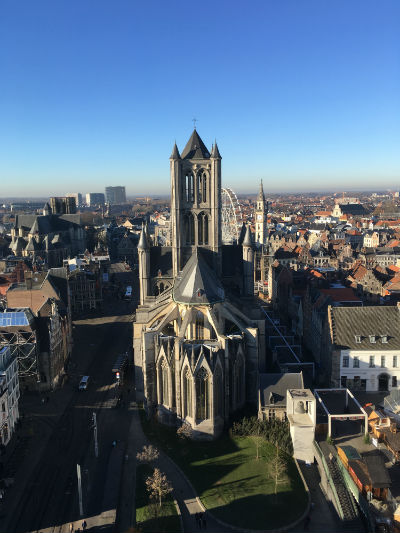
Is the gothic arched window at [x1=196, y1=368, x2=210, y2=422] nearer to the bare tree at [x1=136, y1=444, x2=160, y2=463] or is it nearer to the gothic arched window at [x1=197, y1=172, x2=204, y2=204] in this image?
the bare tree at [x1=136, y1=444, x2=160, y2=463]

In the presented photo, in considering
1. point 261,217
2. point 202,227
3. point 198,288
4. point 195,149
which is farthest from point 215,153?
point 261,217

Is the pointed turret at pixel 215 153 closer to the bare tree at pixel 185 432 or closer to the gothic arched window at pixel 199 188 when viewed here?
the gothic arched window at pixel 199 188

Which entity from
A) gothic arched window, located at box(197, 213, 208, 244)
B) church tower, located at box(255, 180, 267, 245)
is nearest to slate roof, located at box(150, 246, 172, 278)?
gothic arched window, located at box(197, 213, 208, 244)

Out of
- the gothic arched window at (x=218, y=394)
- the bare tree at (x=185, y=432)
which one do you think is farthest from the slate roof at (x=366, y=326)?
the bare tree at (x=185, y=432)

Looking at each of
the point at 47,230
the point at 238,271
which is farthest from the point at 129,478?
the point at 47,230

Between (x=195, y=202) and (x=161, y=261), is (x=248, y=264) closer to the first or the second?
(x=195, y=202)

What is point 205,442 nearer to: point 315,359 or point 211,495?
point 211,495

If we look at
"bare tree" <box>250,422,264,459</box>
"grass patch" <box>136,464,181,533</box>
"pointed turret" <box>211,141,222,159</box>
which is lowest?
"grass patch" <box>136,464,181,533</box>
